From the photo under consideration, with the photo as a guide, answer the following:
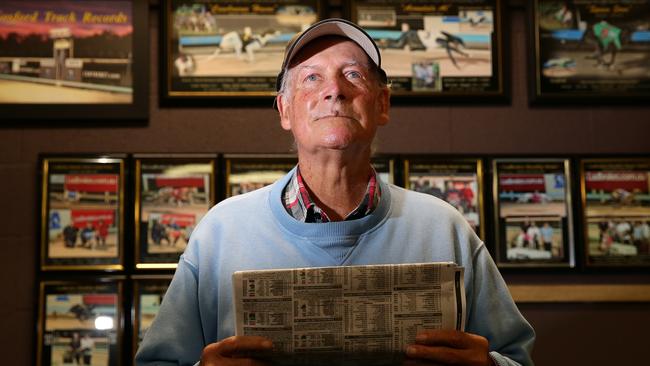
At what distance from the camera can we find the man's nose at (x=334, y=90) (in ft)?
4.69

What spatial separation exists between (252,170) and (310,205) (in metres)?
1.01

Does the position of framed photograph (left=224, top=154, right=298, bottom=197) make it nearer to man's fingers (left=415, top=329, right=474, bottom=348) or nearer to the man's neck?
the man's neck

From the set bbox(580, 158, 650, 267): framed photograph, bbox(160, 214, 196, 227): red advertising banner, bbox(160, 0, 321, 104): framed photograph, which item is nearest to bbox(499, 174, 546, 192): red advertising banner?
bbox(580, 158, 650, 267): framed photograph

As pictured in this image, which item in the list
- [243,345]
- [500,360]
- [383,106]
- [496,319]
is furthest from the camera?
[383,106]

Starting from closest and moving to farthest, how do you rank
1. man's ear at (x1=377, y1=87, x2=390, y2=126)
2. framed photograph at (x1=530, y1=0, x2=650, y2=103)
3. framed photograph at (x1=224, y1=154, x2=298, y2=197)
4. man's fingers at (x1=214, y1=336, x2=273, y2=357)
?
1. man's fingers at (x1=214, y1=336, x2=273, y2=357)
2. man's ear at (x1=377, y1=87, x2=390, y2=126)
3. framed photograph at (x1=224, y1=154, x2=298, y2=197)
4. framed photograph at (x1=530, y1=0, x2=650, y2=103)

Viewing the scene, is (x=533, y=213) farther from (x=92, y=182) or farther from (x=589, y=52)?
(x=92, y=182)

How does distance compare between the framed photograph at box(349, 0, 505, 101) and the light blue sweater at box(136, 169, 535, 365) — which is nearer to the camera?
the light blue sweater at box(136, 169, 535, 365)

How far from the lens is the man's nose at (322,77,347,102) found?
4.69ft

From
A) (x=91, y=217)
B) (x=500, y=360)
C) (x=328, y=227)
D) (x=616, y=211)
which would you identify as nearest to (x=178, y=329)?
(x=328, y=227)

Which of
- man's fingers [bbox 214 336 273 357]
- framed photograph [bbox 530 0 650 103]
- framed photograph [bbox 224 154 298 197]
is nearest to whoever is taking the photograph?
man's fingers [bbox 214 336 273 357]

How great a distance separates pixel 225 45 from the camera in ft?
8.03

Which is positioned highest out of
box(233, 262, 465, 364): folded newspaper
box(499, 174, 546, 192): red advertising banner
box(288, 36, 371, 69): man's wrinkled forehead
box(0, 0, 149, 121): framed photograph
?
box(0, 0, 149, 121): framed photograph

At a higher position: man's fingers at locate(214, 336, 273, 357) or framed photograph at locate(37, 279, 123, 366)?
man's fingers at locate(214, 336, 273, 357)

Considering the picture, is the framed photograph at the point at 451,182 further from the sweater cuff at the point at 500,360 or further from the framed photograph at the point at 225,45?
the sweater cuff at the point at 500,360
